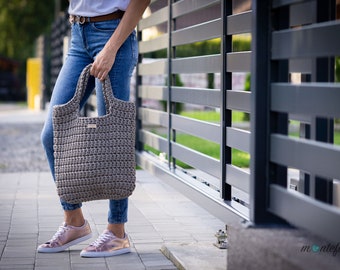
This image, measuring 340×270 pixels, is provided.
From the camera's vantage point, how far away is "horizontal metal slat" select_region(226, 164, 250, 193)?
14.4ft

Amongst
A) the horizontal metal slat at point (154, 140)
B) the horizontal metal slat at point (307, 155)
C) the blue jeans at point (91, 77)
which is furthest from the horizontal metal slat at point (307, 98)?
the horizontal metal slat at point (154, 140)

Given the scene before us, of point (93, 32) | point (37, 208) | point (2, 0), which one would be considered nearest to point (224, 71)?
point (93, 32)

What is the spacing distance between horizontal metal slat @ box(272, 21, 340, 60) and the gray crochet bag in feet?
3.65

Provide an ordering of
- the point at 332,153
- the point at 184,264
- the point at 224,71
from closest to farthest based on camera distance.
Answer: the point at 332,153 → the point at 184,264 → the point at 224,71

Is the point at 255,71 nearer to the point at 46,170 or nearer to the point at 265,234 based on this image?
the point at 265,234

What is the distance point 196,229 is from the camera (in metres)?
5.03

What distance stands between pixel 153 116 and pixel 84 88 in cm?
290

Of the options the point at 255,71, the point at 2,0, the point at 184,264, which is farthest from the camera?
the point at 2,0

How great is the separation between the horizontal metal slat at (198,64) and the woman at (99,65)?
0.76 m

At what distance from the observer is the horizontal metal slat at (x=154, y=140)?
664 centimetres

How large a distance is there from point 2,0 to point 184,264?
40243 mm

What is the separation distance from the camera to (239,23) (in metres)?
4.53

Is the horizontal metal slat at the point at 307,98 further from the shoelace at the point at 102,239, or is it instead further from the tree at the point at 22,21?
the tree at the point at 22,21

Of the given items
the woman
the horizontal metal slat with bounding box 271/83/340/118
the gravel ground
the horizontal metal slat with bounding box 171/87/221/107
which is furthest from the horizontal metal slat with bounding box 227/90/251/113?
the gravel ground
